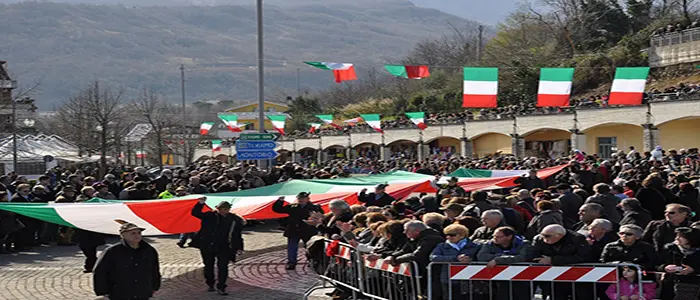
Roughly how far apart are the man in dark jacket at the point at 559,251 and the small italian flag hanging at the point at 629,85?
23705mm

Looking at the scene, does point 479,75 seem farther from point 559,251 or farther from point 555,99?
point 559,251

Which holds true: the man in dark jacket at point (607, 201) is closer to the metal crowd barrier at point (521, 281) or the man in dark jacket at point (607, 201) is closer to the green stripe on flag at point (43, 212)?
the metal crowd barrier at point (521, 281)

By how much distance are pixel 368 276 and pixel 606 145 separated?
40.2 metres

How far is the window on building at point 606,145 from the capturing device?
47.4 m

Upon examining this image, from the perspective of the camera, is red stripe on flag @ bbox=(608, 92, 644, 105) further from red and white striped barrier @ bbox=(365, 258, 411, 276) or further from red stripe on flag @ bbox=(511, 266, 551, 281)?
red stripe on flag @ bbox=(511, 266, 551, 281)

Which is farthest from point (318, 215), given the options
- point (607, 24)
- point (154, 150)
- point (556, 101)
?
point (607, 24)

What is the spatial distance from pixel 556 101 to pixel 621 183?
16.7 metres

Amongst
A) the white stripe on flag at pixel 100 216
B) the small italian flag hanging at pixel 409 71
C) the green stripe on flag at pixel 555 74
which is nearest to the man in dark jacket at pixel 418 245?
the white stripe on flag at pixel 100 216

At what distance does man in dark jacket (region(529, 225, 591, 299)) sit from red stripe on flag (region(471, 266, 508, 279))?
1.34 ft

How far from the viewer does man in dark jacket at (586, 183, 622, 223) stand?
12656 millimetres

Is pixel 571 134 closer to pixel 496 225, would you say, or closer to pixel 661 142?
pixel 661 142

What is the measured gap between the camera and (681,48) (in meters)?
53.7

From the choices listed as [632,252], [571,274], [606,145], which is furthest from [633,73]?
[571,274]

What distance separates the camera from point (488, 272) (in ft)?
29.0
